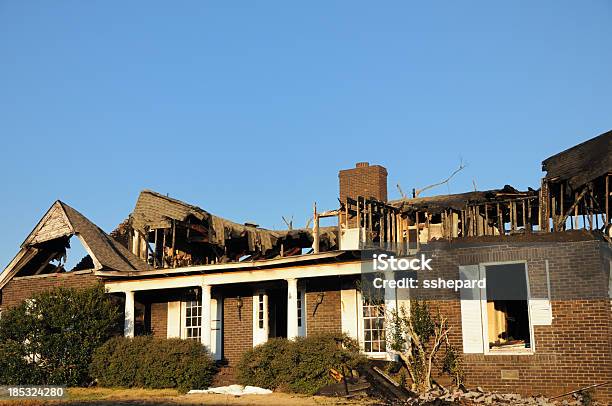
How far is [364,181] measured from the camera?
23156mm

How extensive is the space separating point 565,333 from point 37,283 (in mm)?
17062

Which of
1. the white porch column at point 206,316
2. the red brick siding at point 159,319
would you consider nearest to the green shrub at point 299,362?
the white porch column at point 206,316

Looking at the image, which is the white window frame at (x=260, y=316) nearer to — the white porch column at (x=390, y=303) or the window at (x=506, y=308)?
the white porch column at (x=390, y=303)

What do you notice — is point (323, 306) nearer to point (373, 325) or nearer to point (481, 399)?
point (373, 325)

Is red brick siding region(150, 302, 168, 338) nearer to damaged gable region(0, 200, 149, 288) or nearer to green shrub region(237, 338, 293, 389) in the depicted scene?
damaged gable region(0, 200, 149, 288)

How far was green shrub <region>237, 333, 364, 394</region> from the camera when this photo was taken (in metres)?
16.3

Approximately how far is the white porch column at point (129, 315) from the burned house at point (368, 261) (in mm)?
38

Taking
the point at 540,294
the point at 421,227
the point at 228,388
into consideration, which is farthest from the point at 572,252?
the point at 228,388

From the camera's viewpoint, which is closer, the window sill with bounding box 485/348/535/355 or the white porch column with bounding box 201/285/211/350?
the window sill with bounding box 485/348/535/355

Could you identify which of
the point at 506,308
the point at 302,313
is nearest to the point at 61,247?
the point at 302,313

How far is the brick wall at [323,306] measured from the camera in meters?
18.9

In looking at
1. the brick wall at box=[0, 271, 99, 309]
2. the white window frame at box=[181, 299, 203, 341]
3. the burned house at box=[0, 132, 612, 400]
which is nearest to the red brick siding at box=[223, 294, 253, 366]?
the burned house at box=[0, 132, 612, 400]

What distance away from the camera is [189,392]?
57.2 feet

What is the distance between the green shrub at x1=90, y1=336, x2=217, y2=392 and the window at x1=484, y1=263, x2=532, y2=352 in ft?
25.4
